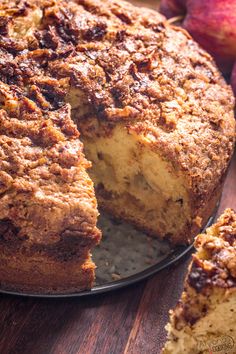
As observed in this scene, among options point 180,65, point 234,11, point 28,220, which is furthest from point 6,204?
point 234,11

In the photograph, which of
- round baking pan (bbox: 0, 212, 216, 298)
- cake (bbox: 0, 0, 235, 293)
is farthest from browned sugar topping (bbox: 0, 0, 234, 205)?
round baking pan (bbox: 0, 212, 216, 298)

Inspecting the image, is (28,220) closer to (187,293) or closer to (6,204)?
(6,204)

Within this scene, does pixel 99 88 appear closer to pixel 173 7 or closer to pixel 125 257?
pixel 125 257

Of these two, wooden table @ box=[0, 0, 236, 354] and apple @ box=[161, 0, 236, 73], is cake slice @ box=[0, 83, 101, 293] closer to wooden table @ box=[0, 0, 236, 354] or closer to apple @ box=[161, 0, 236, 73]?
wooden table @ box=[0, 0, 236, 354]

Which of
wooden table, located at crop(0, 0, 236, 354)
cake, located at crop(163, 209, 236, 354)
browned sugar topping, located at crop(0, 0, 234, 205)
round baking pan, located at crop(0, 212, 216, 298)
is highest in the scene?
browned sugar topping, located at crop(0, 0, 234, 205)

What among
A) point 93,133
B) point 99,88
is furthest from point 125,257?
point 99,88

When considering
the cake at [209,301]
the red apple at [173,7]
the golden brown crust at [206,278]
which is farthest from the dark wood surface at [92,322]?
the red apple at [173,7]
